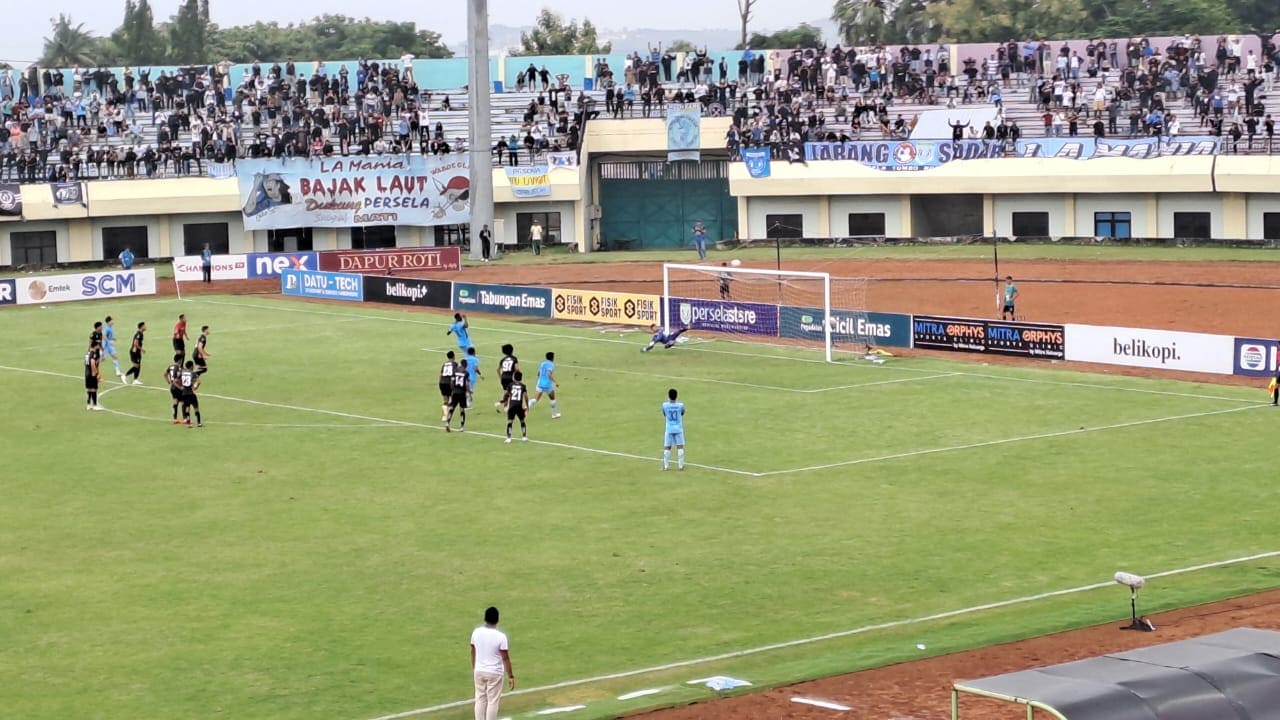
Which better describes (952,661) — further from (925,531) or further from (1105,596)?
→ (925,531)

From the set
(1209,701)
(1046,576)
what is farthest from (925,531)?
(1209,701)

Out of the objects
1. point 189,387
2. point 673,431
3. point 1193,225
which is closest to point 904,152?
point 1193,225

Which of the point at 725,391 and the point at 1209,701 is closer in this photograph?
the point at 1209,701

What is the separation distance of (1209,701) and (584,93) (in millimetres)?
76762

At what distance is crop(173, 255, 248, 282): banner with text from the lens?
236ft

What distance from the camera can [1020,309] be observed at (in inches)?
2162

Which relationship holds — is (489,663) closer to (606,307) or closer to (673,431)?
(673,431)

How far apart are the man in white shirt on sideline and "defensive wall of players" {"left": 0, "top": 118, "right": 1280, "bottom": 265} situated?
57216 mm

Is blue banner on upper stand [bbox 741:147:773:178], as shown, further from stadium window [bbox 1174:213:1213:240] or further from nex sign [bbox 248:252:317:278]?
nex sign [bbox 248:252:317:278]

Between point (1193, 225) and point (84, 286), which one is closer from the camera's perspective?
point (84, 286)

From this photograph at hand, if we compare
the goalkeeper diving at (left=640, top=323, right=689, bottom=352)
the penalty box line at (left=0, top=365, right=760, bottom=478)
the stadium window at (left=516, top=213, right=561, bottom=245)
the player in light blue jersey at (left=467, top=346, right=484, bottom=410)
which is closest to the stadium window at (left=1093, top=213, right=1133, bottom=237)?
the stadium window at (left=516, top=213, right=561, bottom=245)

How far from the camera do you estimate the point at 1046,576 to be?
23156 millimetres

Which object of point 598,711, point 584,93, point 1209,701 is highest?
point 584,93

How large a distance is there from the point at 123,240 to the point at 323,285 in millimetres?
15075
